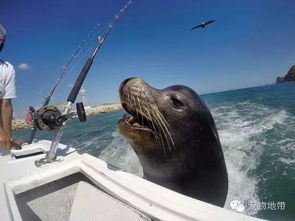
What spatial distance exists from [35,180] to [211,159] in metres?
1.78

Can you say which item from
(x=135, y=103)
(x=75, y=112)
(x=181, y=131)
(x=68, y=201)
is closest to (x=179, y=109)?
(x=181, y=131)

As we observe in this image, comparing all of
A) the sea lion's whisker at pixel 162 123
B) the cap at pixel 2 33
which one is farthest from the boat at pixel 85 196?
the cap at pixel 2 33

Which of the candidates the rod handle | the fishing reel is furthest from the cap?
the fishing reel

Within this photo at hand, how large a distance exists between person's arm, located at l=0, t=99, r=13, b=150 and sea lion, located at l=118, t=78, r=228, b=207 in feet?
6.49

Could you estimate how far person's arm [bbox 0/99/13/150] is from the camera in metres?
3.02

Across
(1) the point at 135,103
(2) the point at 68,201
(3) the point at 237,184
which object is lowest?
(3) the point at 237,184

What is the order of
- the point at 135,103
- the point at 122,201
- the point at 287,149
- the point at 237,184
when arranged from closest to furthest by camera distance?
the point at 122,201 < the point at 135,103 < the point at 237,184 < the point at 287,149

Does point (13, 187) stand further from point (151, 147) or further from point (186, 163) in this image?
point (186, 163)

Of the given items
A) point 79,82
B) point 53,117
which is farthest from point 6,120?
point 53,117

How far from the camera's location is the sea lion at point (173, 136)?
6.97ft

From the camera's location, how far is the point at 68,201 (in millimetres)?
1910

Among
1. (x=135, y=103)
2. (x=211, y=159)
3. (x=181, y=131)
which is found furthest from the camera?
(x=211, y=159)

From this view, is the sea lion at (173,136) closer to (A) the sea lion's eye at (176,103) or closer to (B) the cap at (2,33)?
(A) the sea lion's eye at (176,103)

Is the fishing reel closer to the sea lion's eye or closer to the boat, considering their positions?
the boat
